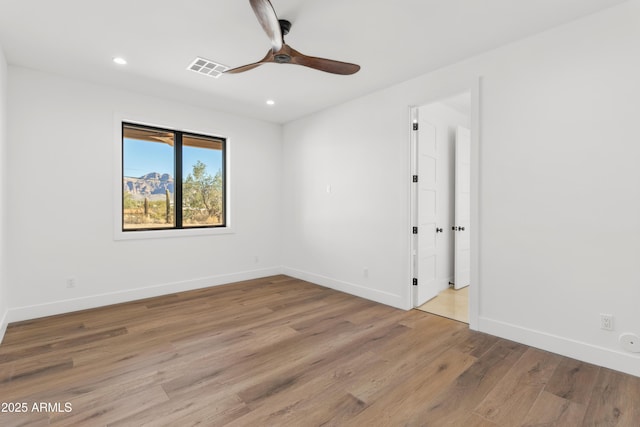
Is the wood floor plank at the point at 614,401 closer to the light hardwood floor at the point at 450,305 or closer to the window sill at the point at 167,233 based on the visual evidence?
the light hardwood floor at the point at 450,305

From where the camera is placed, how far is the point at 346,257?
442cm

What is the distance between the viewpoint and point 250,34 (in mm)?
2664

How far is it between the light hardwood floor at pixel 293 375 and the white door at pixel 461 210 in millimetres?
1353

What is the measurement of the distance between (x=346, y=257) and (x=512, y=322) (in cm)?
213

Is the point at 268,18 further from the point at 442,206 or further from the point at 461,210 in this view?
the point at 461,210

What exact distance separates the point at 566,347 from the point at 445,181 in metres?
2.50

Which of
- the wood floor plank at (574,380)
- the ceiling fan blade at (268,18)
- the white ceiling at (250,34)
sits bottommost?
the wood floor plank at (574,380)

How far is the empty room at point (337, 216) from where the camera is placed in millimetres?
2127

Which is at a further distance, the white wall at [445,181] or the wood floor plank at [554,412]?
the white wall at [445,181]

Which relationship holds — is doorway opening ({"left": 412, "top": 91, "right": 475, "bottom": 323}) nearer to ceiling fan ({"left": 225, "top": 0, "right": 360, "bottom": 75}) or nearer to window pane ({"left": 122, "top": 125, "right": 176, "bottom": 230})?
ceiling fan ({"left": 225, "top": 0, "right": 360, "bottom": 75})

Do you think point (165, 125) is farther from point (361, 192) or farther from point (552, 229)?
point (552, 229)

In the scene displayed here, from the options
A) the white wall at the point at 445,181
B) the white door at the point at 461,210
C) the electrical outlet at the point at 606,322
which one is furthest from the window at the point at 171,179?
the electrical outlet at the point at 606,322

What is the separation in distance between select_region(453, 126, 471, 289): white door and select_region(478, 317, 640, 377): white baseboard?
5.06 feet

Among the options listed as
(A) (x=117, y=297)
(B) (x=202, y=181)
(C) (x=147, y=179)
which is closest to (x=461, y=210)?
(B) (x=202, y=181)
